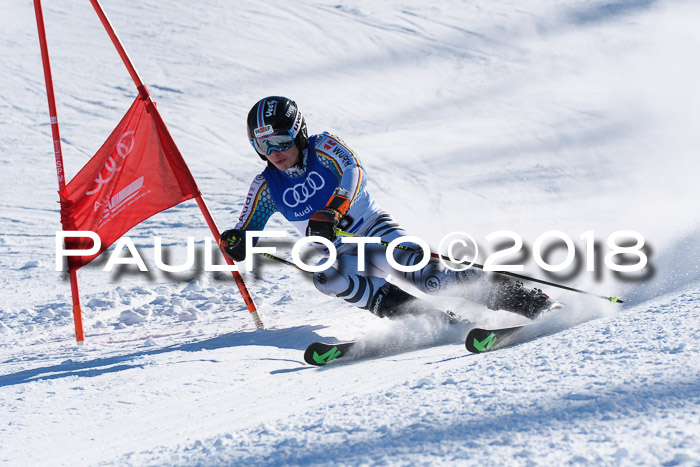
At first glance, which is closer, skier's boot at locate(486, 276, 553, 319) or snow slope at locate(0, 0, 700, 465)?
snow slope at locate(0, 0, 700, 465)

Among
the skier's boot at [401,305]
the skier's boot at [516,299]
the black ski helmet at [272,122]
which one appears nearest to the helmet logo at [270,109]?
the black ski helmet at [272,122]

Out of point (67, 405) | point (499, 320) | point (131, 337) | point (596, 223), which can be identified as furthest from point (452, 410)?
point (596, 223)

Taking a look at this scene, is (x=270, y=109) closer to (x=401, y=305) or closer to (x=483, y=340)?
(x=401, y=305)

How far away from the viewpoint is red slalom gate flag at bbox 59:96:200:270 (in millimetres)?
4465

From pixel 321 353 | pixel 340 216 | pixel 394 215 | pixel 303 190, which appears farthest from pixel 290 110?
pixel 394 215

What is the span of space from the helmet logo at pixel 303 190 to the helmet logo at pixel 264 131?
1.22 ft

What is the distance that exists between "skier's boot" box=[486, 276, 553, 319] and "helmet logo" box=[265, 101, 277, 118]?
1571mm

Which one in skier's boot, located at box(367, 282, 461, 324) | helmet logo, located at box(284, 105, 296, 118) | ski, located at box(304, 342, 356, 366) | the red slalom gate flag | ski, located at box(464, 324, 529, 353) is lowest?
ski, located at box(304, 342, 356, 366)

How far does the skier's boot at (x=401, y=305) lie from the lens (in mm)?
4137

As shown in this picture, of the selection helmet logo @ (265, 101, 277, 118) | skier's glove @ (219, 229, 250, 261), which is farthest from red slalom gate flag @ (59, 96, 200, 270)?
helmet logo @ (265, 101, 277, 118)

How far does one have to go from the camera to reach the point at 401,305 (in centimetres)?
414

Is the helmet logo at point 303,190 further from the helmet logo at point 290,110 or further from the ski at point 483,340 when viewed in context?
the ski at point 483,340

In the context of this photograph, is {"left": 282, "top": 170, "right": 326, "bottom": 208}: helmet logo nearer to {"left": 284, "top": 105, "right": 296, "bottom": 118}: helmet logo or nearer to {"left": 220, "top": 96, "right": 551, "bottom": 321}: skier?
{"left": 220, "top": 96, "right": 551, "bottom": 321}: skier

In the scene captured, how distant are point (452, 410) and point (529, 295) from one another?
209cm
